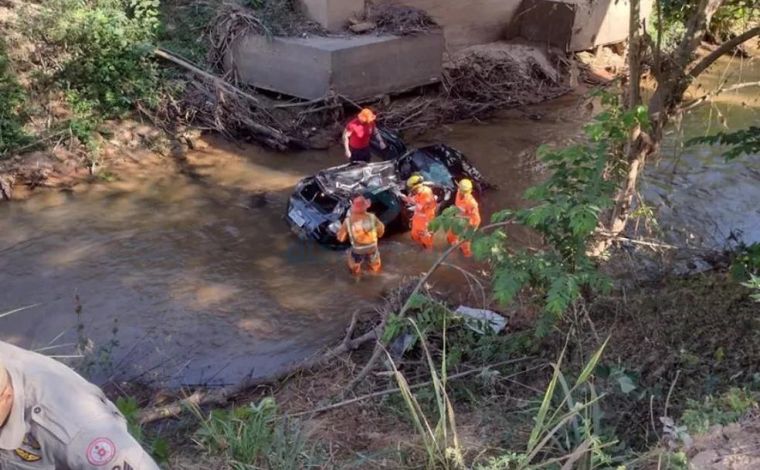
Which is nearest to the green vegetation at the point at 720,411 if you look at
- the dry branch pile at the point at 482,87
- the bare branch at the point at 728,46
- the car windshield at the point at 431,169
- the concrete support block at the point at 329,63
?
the bare branch at the point at 728,46

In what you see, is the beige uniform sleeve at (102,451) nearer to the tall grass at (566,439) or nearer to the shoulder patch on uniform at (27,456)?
the shoulder patch on uniform at (27,456)

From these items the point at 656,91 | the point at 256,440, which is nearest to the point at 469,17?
the point at 656,91

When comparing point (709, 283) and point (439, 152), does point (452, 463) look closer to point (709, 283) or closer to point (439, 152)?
point (709, 283)

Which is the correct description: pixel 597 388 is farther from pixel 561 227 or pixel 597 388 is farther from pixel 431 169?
pixel 431 169

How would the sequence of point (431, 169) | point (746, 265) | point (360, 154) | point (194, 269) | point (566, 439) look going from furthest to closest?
1. point (360, 154)
2. point (431, 169)
3. point (194, 269)
4. point (746, 265)
5. point (566, 439)

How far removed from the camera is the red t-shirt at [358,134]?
11.1 metres

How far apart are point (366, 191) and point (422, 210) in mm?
1036

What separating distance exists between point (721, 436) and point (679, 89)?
167 inches

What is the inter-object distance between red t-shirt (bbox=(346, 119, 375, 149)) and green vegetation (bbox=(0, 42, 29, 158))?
486cm

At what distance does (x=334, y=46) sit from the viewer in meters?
13.5

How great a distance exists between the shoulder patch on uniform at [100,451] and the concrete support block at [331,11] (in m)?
12.6

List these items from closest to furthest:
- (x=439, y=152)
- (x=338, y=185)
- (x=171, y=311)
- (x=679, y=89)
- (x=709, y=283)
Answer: (x=709, y=283)
(x=679, y=89)
(x=171, y=311)
(x=338, y=185)
(x=439, y=152)

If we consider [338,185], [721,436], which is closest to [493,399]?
[721,436]

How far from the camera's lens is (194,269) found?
9391 mm
